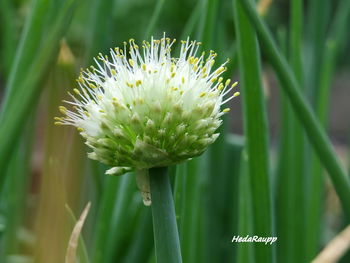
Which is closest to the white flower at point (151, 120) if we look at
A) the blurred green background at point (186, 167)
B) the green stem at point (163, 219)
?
the green stem at point (163, 219)

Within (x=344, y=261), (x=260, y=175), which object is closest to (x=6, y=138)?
(x=260, y=175)

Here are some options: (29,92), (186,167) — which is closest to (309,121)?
(186,167)

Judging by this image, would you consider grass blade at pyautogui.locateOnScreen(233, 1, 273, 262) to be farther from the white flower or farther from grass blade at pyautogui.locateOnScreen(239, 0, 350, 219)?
the white flower

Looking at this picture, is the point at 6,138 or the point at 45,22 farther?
the point at 45,22

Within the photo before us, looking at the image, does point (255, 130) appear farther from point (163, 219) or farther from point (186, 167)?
point (163, 219)

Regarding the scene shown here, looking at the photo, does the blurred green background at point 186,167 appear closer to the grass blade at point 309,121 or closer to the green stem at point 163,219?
the grass blade at point 309,121

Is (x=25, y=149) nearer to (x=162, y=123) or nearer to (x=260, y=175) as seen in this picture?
(x=260, y=175)
